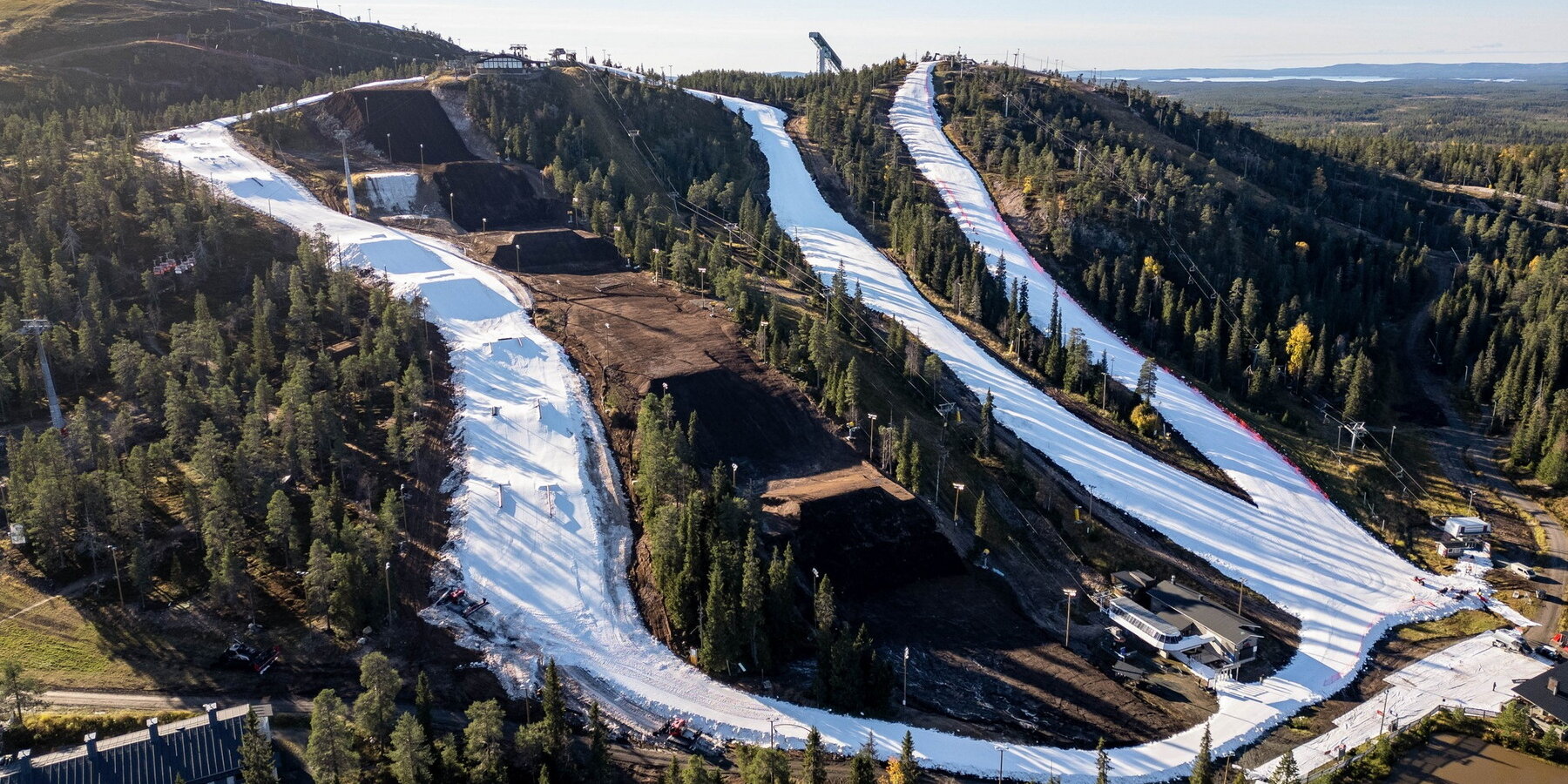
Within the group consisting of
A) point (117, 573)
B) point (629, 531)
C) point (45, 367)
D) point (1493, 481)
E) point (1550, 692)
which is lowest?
point (1550, 692)

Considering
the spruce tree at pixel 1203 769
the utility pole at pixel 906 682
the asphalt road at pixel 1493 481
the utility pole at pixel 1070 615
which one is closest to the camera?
the spruce tree at pixel 1203 769

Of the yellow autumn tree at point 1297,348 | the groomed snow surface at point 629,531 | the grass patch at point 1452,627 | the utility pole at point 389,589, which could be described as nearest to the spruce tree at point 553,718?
the groomed snow surface at point 629,531

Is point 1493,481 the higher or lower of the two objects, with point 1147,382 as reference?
lower

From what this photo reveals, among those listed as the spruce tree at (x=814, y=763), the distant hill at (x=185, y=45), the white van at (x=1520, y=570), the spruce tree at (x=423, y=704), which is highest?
the distant hill at (x=185, y=45)

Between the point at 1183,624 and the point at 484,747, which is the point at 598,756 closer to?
the point at 484,747

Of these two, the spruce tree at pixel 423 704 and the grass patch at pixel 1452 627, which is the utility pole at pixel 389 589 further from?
the grass patch at pixel 1452 627

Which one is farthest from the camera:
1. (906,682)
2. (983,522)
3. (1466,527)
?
(1466,527)

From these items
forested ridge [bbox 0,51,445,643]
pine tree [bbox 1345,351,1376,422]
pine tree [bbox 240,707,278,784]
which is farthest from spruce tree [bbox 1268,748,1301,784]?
pine tree [bbox 1345,351,1376,422]

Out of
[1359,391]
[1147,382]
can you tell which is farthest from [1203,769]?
[1359,391]
